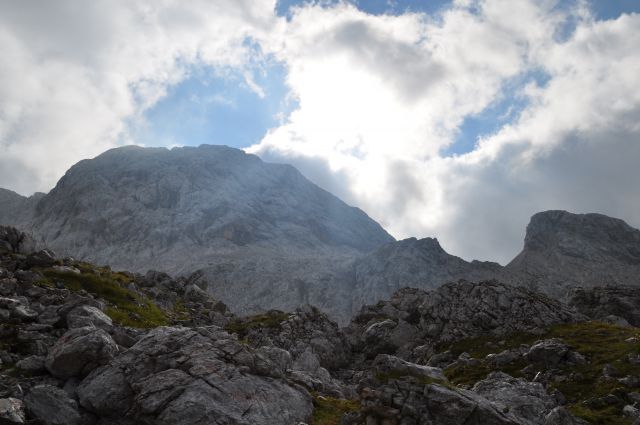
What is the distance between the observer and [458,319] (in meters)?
77.8

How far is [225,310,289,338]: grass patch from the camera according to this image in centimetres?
7494

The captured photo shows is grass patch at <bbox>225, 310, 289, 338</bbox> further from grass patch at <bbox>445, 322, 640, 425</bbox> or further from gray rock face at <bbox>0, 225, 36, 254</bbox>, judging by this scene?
gray rock face at <bbox>0, 225, 36, 254</bbox>

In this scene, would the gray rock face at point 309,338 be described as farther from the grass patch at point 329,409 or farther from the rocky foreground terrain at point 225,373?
the grass patch at point 329,409

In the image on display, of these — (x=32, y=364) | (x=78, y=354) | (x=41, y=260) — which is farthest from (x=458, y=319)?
(x=32, y=364)

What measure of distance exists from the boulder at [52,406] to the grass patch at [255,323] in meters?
48.9

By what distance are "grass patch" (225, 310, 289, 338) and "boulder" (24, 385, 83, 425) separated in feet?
160

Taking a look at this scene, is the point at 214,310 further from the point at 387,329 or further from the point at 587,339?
the point at 587,339

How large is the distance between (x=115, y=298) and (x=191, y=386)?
2802cm

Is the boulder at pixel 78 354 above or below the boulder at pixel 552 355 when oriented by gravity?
below

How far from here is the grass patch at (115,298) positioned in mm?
44428

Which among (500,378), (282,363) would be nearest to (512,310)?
(500,378)

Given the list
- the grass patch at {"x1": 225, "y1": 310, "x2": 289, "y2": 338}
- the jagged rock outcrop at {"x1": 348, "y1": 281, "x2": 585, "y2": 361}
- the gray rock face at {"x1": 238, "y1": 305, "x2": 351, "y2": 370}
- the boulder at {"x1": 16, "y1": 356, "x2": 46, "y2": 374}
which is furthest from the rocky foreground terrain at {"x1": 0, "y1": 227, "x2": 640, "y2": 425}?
the grass patch at {"x1": 225, "y1": 310, "x2": 289, "y2": 338}

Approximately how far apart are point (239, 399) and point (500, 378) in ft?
79.1

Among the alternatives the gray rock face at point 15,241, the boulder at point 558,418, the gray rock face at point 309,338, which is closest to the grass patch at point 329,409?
the boulder at point 558,418
